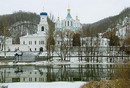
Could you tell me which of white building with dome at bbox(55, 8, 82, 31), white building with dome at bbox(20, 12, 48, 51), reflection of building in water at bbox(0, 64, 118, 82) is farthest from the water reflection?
white building with dome at bbox(55, 8, 82, 31)

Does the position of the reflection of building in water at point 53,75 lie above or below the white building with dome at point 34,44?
below

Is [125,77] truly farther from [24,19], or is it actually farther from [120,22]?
[24,19]

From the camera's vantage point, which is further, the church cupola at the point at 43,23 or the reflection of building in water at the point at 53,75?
the church cupola at the point at 43,23

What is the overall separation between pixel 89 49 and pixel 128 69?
35.0m

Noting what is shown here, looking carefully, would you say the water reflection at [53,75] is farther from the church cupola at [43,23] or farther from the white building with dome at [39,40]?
the white building with dome at [39,40]

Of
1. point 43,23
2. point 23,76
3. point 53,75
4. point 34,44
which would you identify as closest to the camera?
point 23,76

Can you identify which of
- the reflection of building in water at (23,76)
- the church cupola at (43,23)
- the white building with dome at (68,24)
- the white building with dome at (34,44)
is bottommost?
the reflection of building in water at (23,76)

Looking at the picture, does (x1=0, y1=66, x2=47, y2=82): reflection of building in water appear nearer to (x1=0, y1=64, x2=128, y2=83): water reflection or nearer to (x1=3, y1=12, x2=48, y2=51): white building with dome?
(x1=0, y1=64, x2=128, y2=83): water reflection

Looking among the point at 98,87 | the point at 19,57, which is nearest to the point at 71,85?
the point at 98,87

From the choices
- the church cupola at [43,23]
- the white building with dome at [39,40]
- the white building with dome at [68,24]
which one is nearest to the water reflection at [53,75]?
the church cupola at [43,23]

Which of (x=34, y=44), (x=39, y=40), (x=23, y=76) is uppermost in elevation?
(x=39, y=40)

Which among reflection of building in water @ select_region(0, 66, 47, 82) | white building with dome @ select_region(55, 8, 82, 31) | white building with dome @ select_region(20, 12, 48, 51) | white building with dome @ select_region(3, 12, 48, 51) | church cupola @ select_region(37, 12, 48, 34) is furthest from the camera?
white building with dome @ select_region(55, 8, 82, 31)

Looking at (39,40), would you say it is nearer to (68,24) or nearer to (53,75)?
(68,24)

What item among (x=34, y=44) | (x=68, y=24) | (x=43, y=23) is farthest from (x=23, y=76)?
(x=68, y=24)
